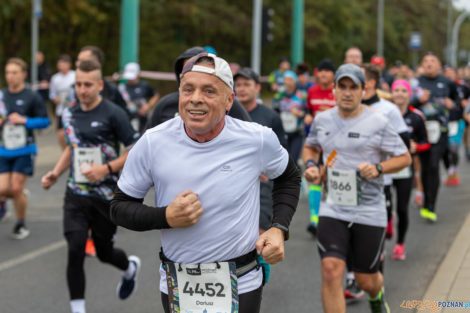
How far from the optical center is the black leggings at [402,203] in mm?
7707

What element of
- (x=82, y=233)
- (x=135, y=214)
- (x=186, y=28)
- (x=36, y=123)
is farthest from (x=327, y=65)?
(x=186, y=28)

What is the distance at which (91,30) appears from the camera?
118 feet

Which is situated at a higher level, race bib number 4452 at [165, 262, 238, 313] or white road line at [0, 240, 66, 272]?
race bib number 4452 at [165, 262, 238, 313]

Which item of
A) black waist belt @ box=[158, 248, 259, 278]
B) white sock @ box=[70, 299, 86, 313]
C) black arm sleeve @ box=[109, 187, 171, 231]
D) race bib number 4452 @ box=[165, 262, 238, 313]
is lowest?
white sock @ box=[70, 299, 86, 313]

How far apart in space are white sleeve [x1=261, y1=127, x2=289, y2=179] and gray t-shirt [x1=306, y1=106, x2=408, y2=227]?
6.08ft

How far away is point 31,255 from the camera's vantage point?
25.7 feet

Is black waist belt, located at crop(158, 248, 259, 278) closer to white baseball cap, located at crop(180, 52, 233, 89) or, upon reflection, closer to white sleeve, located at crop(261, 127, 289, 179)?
white sleeve, located at crop(261, 127, 289, 179)

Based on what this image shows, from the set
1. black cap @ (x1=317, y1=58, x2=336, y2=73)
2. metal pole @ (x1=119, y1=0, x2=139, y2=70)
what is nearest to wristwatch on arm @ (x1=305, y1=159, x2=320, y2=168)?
black cap @ (x1=317, y1=58, x2=336, y2=73)

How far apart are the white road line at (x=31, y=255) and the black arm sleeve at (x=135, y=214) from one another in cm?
423

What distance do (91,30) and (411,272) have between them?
100 ft

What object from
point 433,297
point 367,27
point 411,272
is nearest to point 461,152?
point 411,272

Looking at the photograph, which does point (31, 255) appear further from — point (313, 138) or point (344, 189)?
point (344, 189)

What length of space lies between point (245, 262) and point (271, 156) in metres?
0.47

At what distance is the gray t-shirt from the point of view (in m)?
5.29
